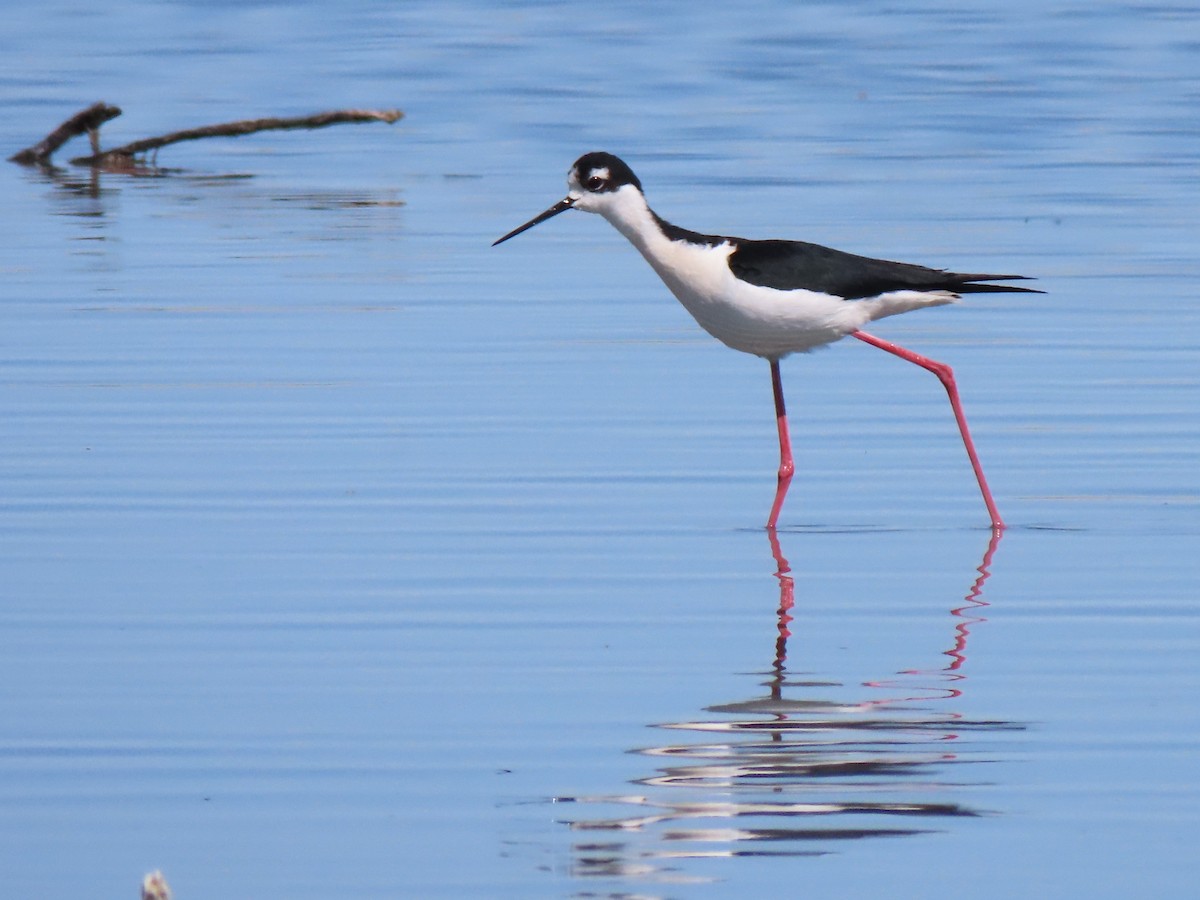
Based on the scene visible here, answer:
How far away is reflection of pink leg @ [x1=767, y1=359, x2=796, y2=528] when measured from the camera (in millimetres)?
6898

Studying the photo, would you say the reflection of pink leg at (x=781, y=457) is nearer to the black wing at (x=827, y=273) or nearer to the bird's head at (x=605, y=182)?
the black wing at (x=827, y=273)

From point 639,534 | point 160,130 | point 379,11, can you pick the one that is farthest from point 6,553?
point 379,11

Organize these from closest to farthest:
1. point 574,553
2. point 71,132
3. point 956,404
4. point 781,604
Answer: point 781,604, point 574,553, point 956,404, point 71,132

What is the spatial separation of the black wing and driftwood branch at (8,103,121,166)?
8.33 m

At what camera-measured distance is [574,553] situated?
20.7 ft

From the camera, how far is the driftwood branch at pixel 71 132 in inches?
585

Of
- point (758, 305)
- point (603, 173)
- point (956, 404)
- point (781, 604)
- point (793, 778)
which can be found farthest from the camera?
point (603, 173)

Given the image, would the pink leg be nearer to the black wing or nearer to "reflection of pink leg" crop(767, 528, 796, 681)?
the black wing

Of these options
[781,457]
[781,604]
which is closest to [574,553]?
[781,604]

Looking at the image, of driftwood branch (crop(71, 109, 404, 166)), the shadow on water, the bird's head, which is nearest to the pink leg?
the bird's head

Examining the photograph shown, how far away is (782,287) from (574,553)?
1.41 meters

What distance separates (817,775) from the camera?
452 cm

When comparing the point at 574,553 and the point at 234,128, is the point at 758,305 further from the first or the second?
the point at 234,128

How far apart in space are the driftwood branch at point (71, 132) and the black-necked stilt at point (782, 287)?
8072 millimetres
